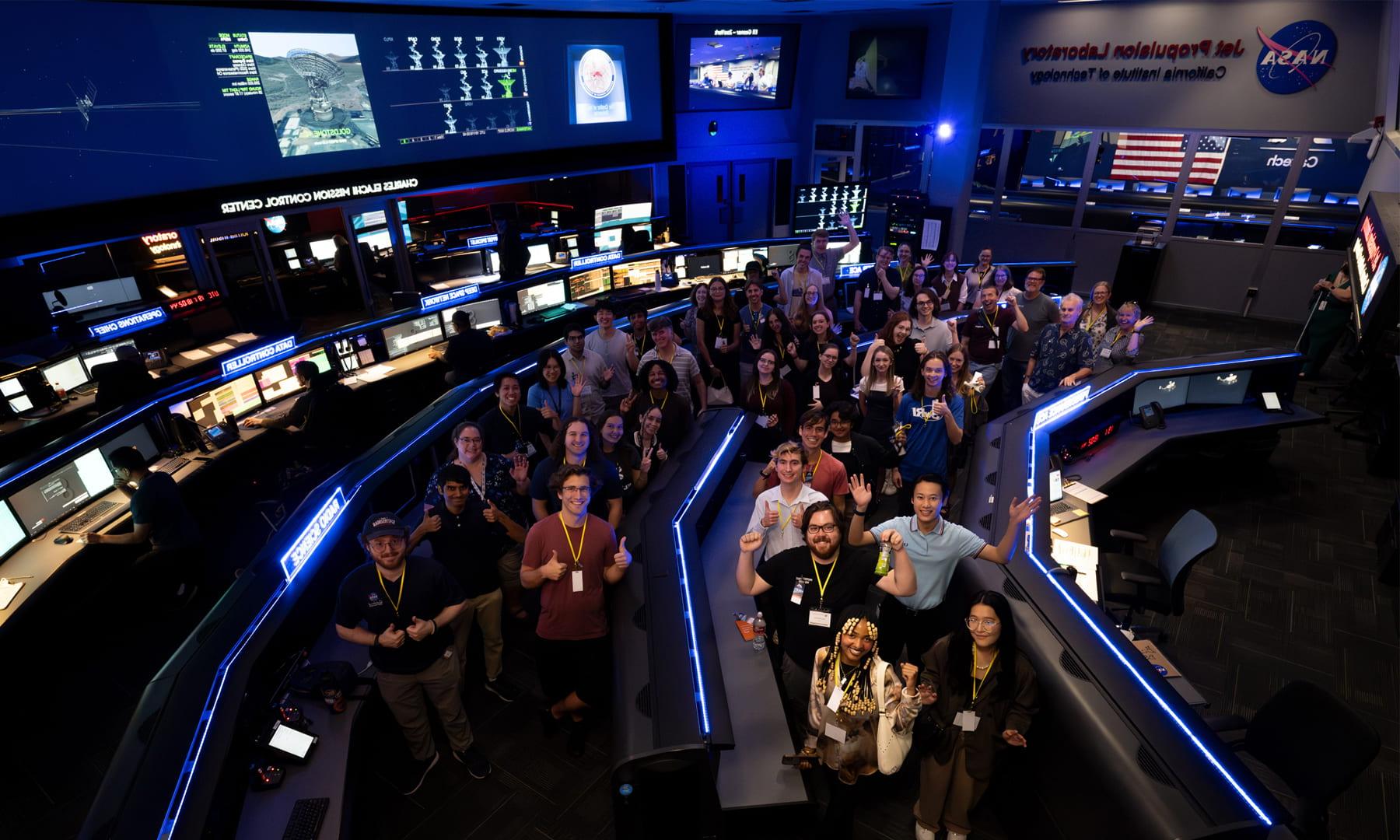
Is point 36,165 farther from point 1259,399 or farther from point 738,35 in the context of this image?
point 1259,399

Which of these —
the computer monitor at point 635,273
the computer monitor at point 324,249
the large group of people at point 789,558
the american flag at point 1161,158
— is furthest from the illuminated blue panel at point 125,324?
the american flag at point 1161,158

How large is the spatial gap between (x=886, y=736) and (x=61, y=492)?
17.5 feet

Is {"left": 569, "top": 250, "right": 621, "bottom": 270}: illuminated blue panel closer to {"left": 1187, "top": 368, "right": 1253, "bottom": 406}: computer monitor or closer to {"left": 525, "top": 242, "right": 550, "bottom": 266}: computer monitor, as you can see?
{"left": 525, "top": 242, "right": 550, "bottom": 266}: computer monitor

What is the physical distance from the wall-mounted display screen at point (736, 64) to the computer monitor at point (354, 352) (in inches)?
258

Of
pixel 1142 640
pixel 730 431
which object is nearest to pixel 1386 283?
pixel 1142 640

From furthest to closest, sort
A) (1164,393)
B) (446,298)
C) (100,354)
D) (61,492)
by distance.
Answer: (446,298), (100,354), (1164,393), (61,492)

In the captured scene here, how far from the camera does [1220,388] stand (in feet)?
18.6

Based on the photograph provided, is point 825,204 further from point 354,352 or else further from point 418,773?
point 418,773

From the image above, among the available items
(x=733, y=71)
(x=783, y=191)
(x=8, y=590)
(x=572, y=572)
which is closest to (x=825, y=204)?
(x=783, y=191)

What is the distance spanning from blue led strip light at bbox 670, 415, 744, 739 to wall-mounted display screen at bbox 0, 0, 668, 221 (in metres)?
5.59

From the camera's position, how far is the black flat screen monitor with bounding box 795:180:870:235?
1009 cm

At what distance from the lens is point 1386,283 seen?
6004 millimetres

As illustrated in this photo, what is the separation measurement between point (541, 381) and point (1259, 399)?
5844 millimetres

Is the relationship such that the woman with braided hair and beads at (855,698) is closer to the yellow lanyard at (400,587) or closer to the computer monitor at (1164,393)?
the yellow lanyard at (400,587)
